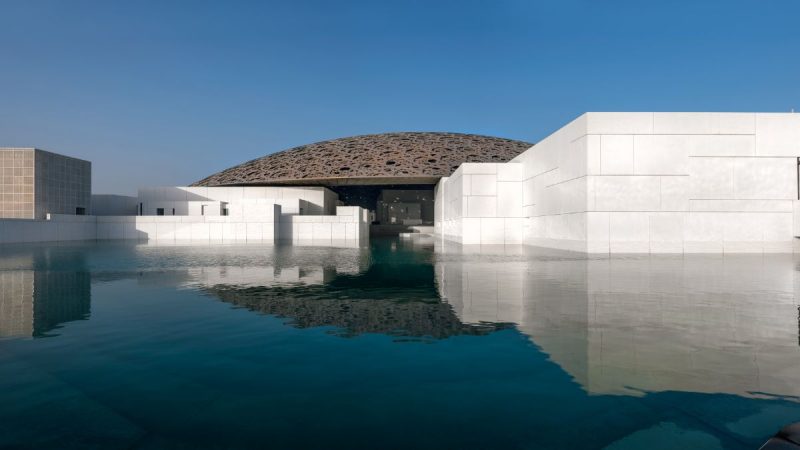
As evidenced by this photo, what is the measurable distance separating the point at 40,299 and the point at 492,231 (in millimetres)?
19234

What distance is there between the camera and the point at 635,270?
10500 millimetres

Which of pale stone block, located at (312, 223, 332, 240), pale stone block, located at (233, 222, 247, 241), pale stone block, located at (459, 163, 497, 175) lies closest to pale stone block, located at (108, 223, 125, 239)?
pale stone block, located at (233, 222, 247, 241)

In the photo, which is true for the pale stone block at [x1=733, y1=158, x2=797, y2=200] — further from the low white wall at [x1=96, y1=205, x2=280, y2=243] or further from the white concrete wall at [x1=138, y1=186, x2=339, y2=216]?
the white concrete wall at [x1=138, y1=186, x2=339, y2=216]

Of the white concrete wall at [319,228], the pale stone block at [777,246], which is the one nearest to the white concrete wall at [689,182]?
the pale stone block at [777,246]

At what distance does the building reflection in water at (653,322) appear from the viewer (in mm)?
3416

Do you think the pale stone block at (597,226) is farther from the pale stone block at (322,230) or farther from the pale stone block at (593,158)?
the pale stone block at (322,230)

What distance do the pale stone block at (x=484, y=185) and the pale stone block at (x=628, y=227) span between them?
7711 millimetres

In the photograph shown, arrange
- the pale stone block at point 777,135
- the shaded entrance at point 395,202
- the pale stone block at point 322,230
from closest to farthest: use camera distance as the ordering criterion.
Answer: the pale stone block at point 777,135 → the pale stone block at point 322,230 → the shaded entrance at point 395,202

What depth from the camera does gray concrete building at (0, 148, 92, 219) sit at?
1109 inches

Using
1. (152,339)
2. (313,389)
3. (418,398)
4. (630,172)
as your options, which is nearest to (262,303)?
(152,339)

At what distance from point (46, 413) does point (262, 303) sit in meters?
3.53

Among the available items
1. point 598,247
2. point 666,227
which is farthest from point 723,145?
point 598,247

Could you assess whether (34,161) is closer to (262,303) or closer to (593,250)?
(262,303)

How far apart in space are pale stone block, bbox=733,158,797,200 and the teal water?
429 inches
